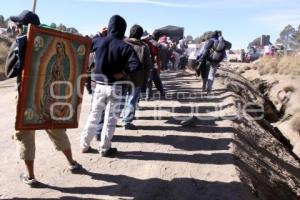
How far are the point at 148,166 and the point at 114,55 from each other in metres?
1.84

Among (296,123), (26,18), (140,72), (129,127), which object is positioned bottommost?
(296,123)

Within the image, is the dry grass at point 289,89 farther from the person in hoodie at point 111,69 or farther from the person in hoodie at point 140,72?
the person in hoodie at point 111,69

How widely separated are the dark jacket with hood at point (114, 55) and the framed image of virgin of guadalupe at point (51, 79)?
89 centimetres

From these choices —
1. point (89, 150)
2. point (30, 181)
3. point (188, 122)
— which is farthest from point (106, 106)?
point (188, 122)

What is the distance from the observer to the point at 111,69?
767cm

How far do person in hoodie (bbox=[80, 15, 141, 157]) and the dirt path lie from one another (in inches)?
28.7

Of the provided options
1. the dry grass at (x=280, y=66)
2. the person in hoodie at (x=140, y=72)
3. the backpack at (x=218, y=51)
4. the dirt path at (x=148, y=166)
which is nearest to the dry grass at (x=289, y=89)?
the dry grass at (x=280, y=66)

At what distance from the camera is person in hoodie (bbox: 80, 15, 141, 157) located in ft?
24.8

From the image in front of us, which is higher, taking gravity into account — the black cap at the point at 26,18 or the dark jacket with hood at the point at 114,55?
the black cap at the point at 26,18

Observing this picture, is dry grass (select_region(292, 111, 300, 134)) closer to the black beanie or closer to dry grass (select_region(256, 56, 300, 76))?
the black beanie

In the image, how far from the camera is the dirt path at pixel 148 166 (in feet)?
22.1

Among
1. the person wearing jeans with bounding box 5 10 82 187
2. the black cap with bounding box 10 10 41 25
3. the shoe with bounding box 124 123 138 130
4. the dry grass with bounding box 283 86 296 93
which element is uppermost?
the black cap with bounding box 10 10 41 25

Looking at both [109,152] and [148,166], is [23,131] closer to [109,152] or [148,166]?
[109,152]

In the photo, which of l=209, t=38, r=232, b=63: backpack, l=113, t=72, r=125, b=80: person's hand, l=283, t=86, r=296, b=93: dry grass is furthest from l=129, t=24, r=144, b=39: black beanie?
l=283, t=86, r=296, b=93: dry grass
